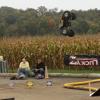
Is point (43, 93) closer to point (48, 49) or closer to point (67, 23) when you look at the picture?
point (67, 23)

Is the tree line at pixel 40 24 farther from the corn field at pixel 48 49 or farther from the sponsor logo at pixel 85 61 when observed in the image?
the sponsor logo at pixel 85 61

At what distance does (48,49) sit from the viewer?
88.1 ft

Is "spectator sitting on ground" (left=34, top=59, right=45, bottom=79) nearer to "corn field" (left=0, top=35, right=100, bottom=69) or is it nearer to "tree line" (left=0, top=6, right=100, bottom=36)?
Result: "corn field" (left=0, top=35, right=100, bottom=69)

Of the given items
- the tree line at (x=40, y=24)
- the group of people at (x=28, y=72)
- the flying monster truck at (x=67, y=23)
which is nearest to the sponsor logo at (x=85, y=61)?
the group of people at (x=28, y=72)

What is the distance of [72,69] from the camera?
81.9 ft

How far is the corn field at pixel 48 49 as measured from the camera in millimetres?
26047

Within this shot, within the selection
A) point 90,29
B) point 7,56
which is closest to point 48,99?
point 7,56

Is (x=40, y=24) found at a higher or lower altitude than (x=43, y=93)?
higher

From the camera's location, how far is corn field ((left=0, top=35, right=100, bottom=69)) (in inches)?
1025

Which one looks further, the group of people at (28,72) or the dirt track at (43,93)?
the group of people at (28,72)

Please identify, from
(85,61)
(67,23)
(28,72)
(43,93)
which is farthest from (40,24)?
(43,93)

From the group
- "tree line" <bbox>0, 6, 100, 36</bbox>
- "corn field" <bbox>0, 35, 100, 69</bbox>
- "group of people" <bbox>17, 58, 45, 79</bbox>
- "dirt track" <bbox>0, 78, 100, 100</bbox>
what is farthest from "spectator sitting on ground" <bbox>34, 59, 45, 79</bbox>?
"tree line" <bbox>0, 6, 100, 36</bbox>

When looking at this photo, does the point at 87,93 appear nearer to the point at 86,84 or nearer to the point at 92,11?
the point at 86,84

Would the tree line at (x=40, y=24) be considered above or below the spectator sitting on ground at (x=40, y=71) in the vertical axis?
above
